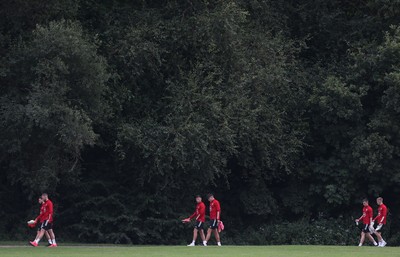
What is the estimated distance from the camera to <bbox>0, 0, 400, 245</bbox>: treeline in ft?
115

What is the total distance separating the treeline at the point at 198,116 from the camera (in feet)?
115

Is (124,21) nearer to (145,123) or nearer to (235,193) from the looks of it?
(145,123)

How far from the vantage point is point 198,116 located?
123 feet

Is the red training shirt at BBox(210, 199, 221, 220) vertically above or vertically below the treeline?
below

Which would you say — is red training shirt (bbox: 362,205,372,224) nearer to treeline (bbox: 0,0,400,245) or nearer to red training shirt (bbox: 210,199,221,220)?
treeline (bbox: 0,0,400,245)

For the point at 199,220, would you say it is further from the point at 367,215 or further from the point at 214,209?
the point at 367,215

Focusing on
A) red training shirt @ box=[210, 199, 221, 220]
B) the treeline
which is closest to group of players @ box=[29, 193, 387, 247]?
red training shirt @ box=[210, 199, 221, 220]

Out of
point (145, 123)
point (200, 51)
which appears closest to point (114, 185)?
point (145, 123)

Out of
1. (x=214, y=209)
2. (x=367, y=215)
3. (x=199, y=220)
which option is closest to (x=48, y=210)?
(x=199, y=220)

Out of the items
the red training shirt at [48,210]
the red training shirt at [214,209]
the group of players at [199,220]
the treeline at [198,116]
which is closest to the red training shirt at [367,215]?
the group of players at [199,220]

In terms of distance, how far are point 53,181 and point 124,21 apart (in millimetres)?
7682

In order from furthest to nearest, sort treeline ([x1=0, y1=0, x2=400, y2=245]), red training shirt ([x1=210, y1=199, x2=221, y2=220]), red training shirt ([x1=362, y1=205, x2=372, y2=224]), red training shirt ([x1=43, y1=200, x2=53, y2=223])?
treeline ([x1=0, y1=0, x2=400, y2=245]), red training shirt ([x1=362, y1=205, x2=372, y2=224]), red training shirt ([x1=210, y1=199, x2=221, y2=220]), red training shirt ([x1=43, y1=200, x2=53, y2=223])

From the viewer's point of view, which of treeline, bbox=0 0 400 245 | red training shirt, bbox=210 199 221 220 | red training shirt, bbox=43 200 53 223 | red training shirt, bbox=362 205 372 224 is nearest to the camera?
red training shirt, bbox=43 200 53 223

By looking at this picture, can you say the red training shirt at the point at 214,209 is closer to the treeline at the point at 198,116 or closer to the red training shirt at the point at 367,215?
the treeline at the point at 198,116
